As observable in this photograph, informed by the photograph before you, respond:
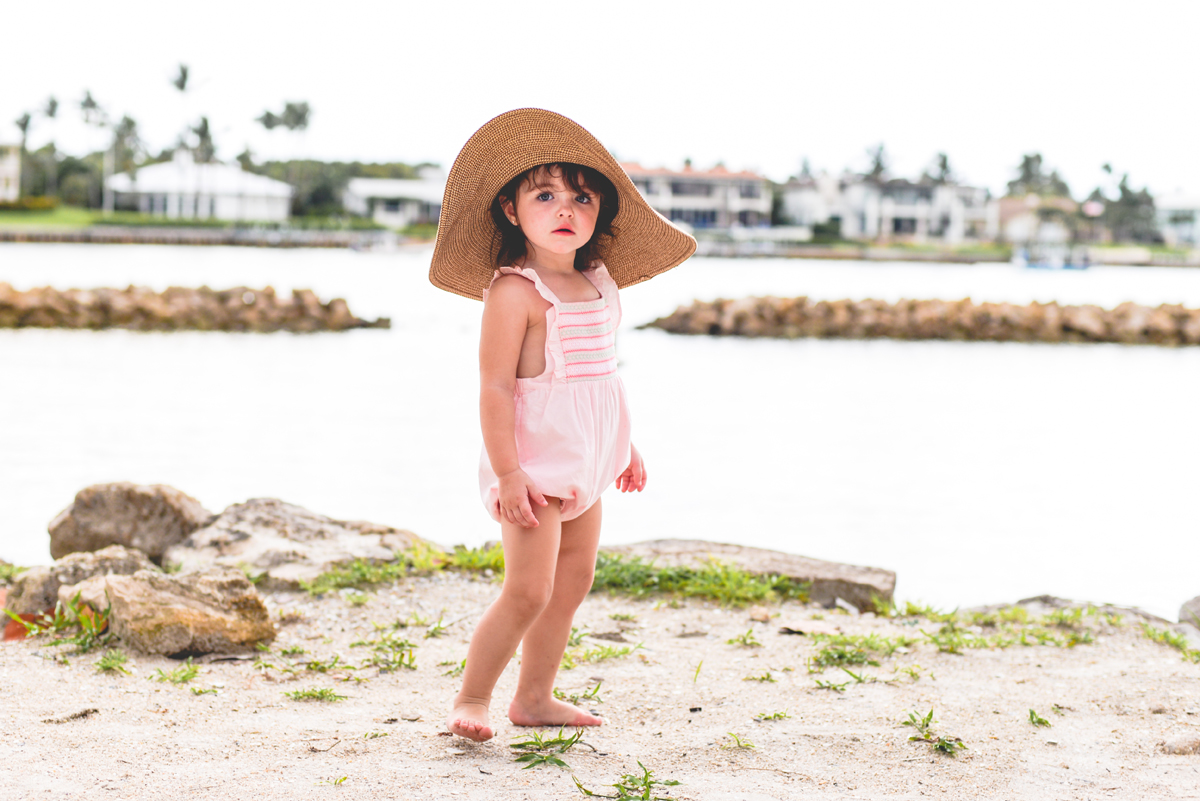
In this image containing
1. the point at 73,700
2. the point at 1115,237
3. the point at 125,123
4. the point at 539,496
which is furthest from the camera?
the point at 1115,237

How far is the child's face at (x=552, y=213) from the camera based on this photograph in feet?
7.20

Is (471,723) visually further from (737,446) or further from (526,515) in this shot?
(737,446)

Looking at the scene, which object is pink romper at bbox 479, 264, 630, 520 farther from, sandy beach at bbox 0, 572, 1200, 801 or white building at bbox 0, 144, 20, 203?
white building at bbox 0, 144, 20, 203

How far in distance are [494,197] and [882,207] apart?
76.1 metres

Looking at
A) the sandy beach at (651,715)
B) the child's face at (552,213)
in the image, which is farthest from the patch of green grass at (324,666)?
the child's face at (552,213)

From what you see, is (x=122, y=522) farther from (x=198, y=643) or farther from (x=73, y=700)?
(x=73, y=700)

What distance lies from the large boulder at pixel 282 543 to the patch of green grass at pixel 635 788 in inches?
70.0

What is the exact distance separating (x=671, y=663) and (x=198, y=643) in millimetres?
1166

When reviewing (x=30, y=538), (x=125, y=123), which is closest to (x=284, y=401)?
(x=30, y=538)

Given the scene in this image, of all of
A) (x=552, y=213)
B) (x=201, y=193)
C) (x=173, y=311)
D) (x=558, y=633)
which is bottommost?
(x=558, y=633)

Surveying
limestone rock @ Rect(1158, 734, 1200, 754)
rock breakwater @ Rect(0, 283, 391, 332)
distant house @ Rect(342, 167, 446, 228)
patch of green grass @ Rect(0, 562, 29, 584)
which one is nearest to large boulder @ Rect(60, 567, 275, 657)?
patch of green grass @ Rect(0, 562, 29, 584)

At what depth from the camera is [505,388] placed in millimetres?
2135

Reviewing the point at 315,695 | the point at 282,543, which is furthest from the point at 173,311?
the point at 315,695

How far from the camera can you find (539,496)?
213 cm
